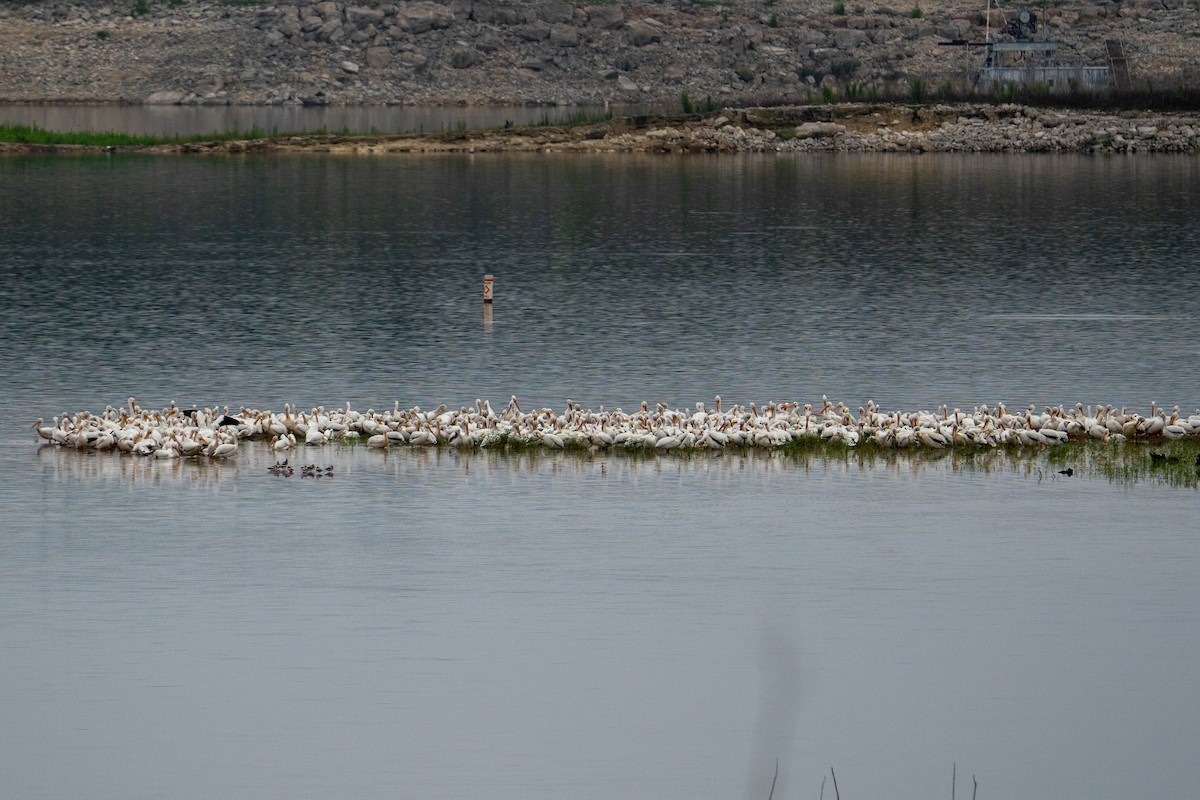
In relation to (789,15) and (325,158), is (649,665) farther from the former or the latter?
(789,15)

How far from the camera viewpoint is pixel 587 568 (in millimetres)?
23938

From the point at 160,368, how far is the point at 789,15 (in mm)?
133297

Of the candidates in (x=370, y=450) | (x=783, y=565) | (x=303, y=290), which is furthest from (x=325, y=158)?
(x=783, y=565)

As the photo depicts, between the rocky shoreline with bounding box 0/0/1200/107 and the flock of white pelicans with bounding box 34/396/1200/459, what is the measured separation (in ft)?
383

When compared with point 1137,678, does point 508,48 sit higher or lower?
higher

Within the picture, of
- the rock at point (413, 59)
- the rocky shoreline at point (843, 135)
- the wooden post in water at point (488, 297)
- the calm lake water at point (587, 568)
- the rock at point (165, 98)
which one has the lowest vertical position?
the calm lake water at point (587, 568)

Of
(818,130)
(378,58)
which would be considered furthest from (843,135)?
(378,58)

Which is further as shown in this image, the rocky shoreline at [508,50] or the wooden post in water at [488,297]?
the rocky shoreline at [508,50]

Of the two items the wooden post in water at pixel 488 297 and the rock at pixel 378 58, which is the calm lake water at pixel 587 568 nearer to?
the wooden post in water at pixel 488 297

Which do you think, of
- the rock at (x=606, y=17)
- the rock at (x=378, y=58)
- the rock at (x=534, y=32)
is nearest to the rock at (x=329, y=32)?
the rock at (x=378, y=58)

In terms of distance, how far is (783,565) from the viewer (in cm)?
2430

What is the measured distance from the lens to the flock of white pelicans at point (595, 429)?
98.3 ft

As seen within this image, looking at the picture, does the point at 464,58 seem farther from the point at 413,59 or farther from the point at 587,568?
the point at 587,568

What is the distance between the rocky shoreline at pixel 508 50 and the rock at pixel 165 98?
0.16 meters
